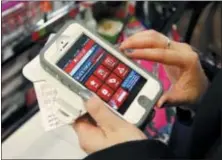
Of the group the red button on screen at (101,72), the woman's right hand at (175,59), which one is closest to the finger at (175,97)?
the woman's right hand at (175,59)

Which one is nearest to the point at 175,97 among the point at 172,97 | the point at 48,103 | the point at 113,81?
the point at 172,97

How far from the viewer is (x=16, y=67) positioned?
2.80 feet

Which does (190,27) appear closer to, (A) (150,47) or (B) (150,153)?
(A) (150,47)

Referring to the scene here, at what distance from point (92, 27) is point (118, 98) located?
15.2 inches

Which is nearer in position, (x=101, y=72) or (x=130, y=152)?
(x=130, y=152)

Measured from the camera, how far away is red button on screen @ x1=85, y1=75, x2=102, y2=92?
2.18 feet

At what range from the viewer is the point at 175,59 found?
2.20 ft

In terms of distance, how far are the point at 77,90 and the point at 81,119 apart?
4 cm

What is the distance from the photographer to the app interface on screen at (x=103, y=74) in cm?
67

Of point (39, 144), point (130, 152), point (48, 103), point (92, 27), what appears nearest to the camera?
point (130, 152)

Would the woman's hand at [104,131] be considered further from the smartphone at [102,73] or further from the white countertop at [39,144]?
the white countertop at [39,144]

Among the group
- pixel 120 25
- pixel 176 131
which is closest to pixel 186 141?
pixel 176 131

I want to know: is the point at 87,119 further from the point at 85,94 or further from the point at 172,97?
the point at 172,97

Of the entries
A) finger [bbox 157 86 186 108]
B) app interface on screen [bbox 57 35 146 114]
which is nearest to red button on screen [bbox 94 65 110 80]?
app interface on screen [bbox 57 35 146 114]
